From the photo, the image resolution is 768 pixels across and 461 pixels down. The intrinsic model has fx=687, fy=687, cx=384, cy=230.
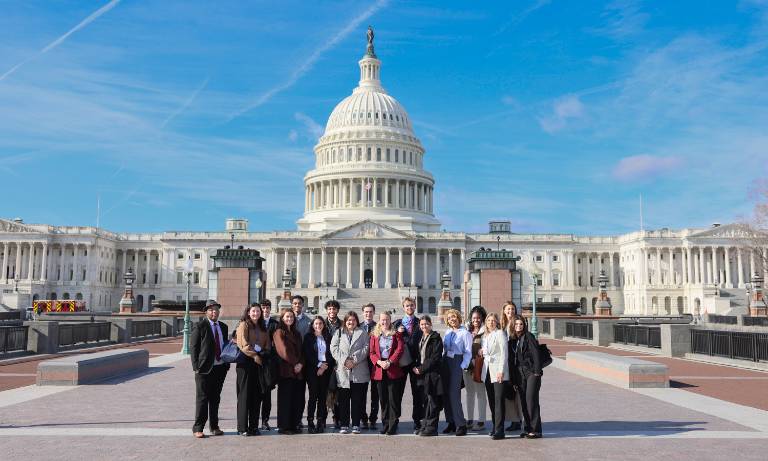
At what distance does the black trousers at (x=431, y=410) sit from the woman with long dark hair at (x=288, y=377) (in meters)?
2.31

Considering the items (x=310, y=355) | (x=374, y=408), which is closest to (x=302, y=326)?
(x=310, y=355)

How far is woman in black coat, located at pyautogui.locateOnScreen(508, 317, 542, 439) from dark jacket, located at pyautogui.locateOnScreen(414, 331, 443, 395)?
1.34 m

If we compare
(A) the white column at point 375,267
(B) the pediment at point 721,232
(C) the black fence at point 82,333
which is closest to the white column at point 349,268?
(A) the white column at point 375,267

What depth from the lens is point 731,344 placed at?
88.1 ft

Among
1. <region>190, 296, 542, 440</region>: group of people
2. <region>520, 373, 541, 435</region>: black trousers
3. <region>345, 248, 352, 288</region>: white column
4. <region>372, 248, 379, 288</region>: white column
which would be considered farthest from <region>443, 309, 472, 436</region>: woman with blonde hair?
<region>345, 248, 352, 288</region>: white column

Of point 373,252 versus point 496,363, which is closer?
point 496,363

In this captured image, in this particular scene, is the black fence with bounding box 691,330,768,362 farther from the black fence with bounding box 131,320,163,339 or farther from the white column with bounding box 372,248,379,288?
the white column with bounding box 372,248,379,288

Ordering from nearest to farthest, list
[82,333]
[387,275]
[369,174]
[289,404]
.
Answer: [289,404]
[82,333]
[387,275]
[369,174]

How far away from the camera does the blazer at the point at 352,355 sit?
1273 cm

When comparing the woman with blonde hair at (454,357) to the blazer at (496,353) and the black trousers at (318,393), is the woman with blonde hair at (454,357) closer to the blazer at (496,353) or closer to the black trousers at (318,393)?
the blazer at (496,353)

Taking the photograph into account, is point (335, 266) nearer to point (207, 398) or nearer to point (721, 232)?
point (721, 232)

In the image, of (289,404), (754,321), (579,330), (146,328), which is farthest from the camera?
(754,321)

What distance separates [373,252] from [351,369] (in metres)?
103

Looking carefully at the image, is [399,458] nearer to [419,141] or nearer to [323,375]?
[323,375]
